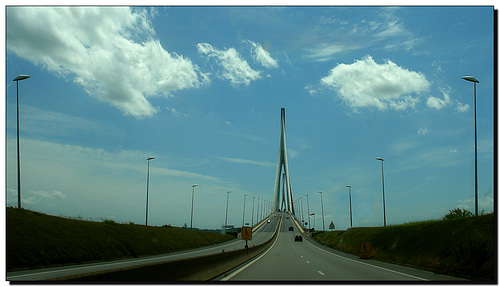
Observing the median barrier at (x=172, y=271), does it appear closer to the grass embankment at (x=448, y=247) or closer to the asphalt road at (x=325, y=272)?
the asphalt road at (x=325, y=272)

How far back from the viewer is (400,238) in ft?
142

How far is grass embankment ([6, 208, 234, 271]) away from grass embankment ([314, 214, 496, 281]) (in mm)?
22585

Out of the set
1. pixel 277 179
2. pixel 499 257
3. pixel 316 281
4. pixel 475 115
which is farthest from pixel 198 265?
pixel 277 179

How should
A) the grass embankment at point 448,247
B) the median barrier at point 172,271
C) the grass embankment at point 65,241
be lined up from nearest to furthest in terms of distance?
the median barrier at point 172,271, the grass embankment at point 448,247, the grass embankment at point 65,241

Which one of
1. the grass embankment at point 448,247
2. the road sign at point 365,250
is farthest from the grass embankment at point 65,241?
the grass embankment at point 448,247

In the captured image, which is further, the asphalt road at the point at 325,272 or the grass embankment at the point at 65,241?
the grass embankment at the point at 65,241

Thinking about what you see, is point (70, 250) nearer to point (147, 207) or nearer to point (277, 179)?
point (147, 207)

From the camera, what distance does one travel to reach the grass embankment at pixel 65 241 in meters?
30.1

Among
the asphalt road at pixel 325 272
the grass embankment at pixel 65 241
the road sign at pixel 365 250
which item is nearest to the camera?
the asphalt road at pixel 325 272

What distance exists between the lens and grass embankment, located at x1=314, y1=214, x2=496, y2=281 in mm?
21438

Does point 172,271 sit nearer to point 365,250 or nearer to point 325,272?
point 325,272

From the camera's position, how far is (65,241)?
36.2 metres

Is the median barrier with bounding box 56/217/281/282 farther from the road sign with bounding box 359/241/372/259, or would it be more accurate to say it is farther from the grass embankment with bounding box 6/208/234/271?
the road sign with bounding box 359/241/372/259

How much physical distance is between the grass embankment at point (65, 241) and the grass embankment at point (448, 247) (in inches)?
889
